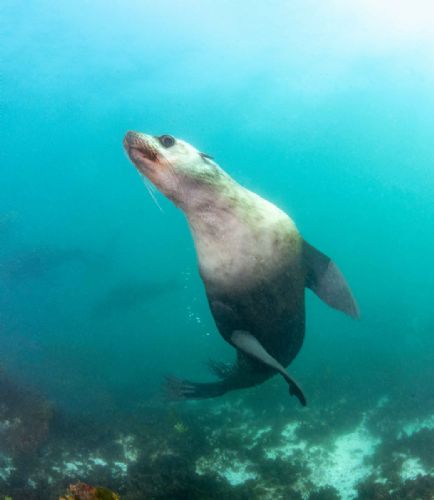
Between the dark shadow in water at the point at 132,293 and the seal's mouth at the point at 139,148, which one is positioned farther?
the dark shadow in water at the point at 132,293

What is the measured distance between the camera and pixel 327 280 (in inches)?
145

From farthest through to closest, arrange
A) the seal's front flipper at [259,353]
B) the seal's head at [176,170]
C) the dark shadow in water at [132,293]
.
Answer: the dark shadow in water at [132,293], the seal's head at [176,170], the seal's front flipper at [259,353]

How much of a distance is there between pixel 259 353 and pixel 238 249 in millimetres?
748

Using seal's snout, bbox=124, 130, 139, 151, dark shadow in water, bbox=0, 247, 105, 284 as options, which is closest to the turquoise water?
dark shadow in water, bbox=0, 247, 105, 284

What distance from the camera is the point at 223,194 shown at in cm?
304

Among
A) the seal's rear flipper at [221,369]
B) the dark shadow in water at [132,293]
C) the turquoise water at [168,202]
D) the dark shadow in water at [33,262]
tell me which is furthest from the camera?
the dark shadow in water at [132,293]

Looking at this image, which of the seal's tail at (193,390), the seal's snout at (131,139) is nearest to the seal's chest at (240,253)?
the seal's snout at (131,139)

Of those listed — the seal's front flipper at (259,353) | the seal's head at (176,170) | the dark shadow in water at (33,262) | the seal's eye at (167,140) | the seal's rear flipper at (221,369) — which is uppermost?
the dark shadow in water at (33,262)

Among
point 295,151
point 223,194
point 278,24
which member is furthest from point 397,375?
point 295,151

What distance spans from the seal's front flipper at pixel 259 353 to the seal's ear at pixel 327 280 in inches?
32.6

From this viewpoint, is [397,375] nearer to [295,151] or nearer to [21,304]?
[21,304]

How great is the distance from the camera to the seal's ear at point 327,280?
3635mm

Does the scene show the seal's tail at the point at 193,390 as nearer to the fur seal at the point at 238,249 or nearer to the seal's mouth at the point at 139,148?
the fur seal at the point at 238,249

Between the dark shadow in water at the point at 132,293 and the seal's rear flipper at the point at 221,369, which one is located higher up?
the dark shadow in water at the point at 132,293
